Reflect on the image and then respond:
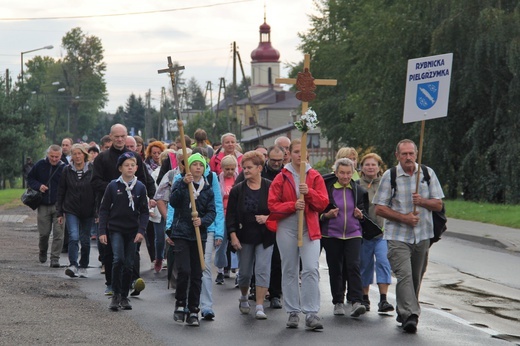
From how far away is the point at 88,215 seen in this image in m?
15.8

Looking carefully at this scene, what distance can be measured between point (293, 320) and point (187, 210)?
4.97 feet

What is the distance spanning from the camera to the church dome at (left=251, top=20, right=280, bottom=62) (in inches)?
7402

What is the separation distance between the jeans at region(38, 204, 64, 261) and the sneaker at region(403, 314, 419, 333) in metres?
7.65

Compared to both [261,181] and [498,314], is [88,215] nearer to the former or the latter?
[261,181]

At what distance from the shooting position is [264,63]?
191500 millimetres

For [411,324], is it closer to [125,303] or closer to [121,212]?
[125,303]

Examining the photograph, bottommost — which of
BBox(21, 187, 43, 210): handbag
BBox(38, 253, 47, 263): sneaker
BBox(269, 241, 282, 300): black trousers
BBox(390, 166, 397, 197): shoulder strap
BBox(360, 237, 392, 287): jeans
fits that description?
BBox(38, 253, 47, 263): sneaker

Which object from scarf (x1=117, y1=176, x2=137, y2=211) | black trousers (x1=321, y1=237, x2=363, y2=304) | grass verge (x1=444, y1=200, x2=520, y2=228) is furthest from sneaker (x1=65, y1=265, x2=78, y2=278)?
grass verge (x1=444, y1=200, x2=520, y2=228)

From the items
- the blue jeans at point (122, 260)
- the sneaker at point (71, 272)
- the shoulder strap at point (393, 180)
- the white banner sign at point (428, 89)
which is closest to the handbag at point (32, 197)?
the sneaker at point (71, 272)

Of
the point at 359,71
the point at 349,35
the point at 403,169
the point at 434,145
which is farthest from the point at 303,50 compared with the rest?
the point at 403,169

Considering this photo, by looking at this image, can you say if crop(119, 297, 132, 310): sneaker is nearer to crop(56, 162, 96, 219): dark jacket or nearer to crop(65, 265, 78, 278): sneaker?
crop(65, 265, 78, 278): sneaker

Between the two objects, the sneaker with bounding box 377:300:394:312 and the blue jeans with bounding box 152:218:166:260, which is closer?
the sneaker with bounding box 377:300:394:312

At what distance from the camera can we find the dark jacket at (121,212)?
1217cm

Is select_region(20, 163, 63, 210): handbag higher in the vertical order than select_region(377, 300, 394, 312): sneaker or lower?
higher
